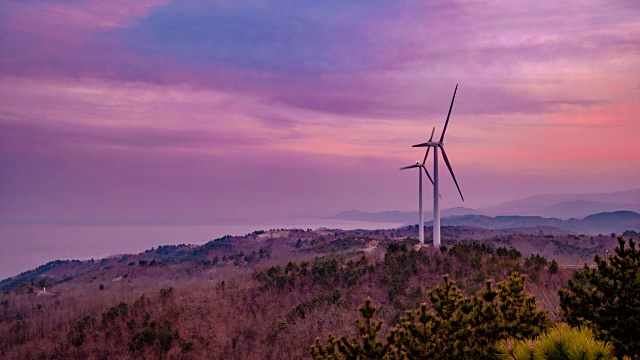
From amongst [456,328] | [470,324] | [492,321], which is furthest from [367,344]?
[492,321]

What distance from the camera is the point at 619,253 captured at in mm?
16828

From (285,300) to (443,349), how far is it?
190 feet

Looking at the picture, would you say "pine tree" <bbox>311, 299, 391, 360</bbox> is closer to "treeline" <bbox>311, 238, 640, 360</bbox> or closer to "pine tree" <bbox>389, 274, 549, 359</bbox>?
"treeline" <bbox>311, 238, 640, 360</bbox>

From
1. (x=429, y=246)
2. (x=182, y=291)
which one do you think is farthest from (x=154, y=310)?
(x=429, y=246)

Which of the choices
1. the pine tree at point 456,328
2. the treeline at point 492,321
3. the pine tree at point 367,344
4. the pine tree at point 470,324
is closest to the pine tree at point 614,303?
the treeline at point 492,321

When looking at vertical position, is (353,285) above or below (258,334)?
above

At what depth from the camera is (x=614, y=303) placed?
16.2 metres

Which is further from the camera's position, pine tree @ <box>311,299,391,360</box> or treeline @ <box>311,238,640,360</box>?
treeline @ <box>311,238,640,360</box>

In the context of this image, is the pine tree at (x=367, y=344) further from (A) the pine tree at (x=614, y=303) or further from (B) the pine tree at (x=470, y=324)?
(A) the pine tree at (x=614, y=303)

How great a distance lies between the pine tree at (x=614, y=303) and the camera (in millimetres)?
15625

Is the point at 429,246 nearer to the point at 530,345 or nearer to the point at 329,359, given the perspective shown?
the point at 329,359

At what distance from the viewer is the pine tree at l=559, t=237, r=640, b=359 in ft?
51.3

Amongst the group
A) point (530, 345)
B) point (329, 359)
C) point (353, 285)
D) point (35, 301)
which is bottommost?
point (35, 301)

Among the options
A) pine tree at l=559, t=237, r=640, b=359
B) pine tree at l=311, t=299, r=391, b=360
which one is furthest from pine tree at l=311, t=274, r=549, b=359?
pine tree at l=559, t=237, r=640, b=359
